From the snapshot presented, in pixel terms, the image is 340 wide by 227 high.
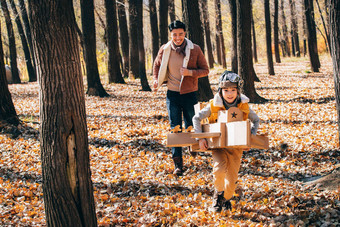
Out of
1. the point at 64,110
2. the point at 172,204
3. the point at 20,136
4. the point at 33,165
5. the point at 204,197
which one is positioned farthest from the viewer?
the point at 20,136

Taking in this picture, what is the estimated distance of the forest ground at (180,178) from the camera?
174 inches

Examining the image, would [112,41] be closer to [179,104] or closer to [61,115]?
[179,104]

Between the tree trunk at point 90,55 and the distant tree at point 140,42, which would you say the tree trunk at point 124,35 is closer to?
the distant tree at point 140,42

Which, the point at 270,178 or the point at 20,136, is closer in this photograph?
the point at 270,178

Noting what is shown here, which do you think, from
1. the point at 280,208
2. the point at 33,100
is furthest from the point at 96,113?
the point at 280,208

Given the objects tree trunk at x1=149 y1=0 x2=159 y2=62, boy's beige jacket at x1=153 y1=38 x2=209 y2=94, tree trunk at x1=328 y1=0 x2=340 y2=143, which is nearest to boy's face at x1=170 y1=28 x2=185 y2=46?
boy's beige jacket at x1=153 y1=38 x2=209 y2=94

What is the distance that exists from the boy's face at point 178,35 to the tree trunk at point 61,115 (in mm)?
2461

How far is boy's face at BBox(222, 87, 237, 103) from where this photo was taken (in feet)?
13.6

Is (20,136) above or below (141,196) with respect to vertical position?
above

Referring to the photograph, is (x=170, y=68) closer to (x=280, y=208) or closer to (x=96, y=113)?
(x=280, y=208)

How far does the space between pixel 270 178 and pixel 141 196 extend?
2204 millimetres

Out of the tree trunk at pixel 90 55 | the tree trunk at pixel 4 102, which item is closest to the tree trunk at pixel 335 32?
the tree trunk at pixel 4 102

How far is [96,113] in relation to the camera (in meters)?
11.7

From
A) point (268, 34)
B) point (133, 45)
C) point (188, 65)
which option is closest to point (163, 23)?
point (133, 45)
